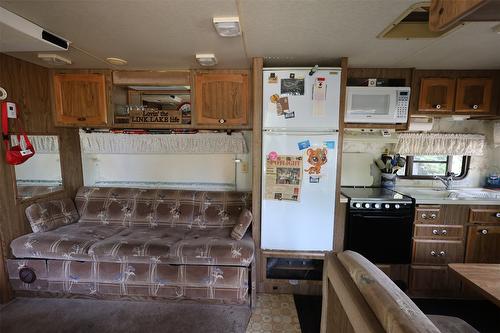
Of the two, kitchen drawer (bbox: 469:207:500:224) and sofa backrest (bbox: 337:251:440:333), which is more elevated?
sofa backrest (bbox: 337:251:440:333)

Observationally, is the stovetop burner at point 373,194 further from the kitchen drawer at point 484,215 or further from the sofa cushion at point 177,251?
the sofa cushion at point 177,251

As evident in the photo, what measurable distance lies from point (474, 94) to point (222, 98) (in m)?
2.58

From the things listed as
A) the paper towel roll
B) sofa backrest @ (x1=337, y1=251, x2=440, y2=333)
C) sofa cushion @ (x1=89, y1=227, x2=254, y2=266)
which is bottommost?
sofa cushion @ (x1=89, y1=227, x2=254, y2=266)

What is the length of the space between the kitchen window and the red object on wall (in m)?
4.06

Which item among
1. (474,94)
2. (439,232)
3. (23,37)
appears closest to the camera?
(23,37)

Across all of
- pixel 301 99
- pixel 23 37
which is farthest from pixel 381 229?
pixel 23 37

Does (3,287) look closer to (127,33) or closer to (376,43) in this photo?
(127,33)

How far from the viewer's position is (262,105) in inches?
84.5

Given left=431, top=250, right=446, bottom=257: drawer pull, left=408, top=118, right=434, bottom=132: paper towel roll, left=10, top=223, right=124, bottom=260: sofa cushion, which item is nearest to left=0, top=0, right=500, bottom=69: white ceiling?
left=408, top=118, right=434, bottom=132: paper towel roll

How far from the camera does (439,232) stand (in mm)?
2264

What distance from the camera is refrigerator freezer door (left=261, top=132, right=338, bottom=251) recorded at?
215 cm

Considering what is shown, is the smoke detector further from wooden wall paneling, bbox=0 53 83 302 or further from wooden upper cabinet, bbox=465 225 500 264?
wooden upper cabinet, bbox=465 225 500 264

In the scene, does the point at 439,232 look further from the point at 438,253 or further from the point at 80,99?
the point at 80,99

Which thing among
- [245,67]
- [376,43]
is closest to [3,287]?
[245,67]
